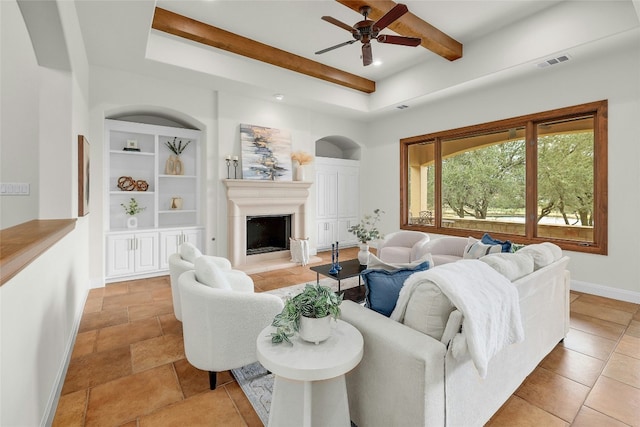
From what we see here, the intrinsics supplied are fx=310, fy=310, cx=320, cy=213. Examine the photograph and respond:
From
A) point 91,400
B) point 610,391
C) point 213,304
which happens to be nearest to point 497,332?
point 610,391

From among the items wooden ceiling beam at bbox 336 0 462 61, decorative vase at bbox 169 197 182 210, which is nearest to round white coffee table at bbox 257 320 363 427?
wooden ceiling beam at bbox 336 0 462 61

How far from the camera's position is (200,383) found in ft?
6.97

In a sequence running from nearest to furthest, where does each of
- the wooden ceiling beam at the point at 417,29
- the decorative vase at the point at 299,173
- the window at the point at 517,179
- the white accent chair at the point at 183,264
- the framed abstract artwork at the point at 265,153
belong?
the white accent chair at the point at 183,264, the wooden ceiling beam at the point at 417,29, the window at the point at 517,179, the framed abstract artwork at the point at 265,153, the decorative vase at the point at 299,173

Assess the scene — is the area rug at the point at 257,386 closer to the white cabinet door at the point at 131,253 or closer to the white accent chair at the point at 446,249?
the white accent chair at the point at 446,249

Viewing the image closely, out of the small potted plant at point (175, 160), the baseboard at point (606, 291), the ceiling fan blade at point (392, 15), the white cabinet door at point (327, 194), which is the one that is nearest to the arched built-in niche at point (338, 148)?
the white cabinet door at point (327, 194)

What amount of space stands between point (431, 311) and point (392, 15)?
9.43 feet

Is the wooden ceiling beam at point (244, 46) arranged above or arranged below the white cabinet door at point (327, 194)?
above

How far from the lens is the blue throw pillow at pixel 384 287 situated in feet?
5.61

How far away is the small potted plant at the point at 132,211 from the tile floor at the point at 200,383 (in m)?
1.80

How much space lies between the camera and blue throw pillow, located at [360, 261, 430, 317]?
5.61 feet

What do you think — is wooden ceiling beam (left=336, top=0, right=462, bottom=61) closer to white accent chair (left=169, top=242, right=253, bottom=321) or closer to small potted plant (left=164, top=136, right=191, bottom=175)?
white accent chair (left=169, top=242, right=253, bottom=321)

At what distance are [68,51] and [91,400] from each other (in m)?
2.72

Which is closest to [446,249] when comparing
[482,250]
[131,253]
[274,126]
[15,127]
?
[482,250]

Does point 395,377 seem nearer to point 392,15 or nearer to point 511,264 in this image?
point 511,264
